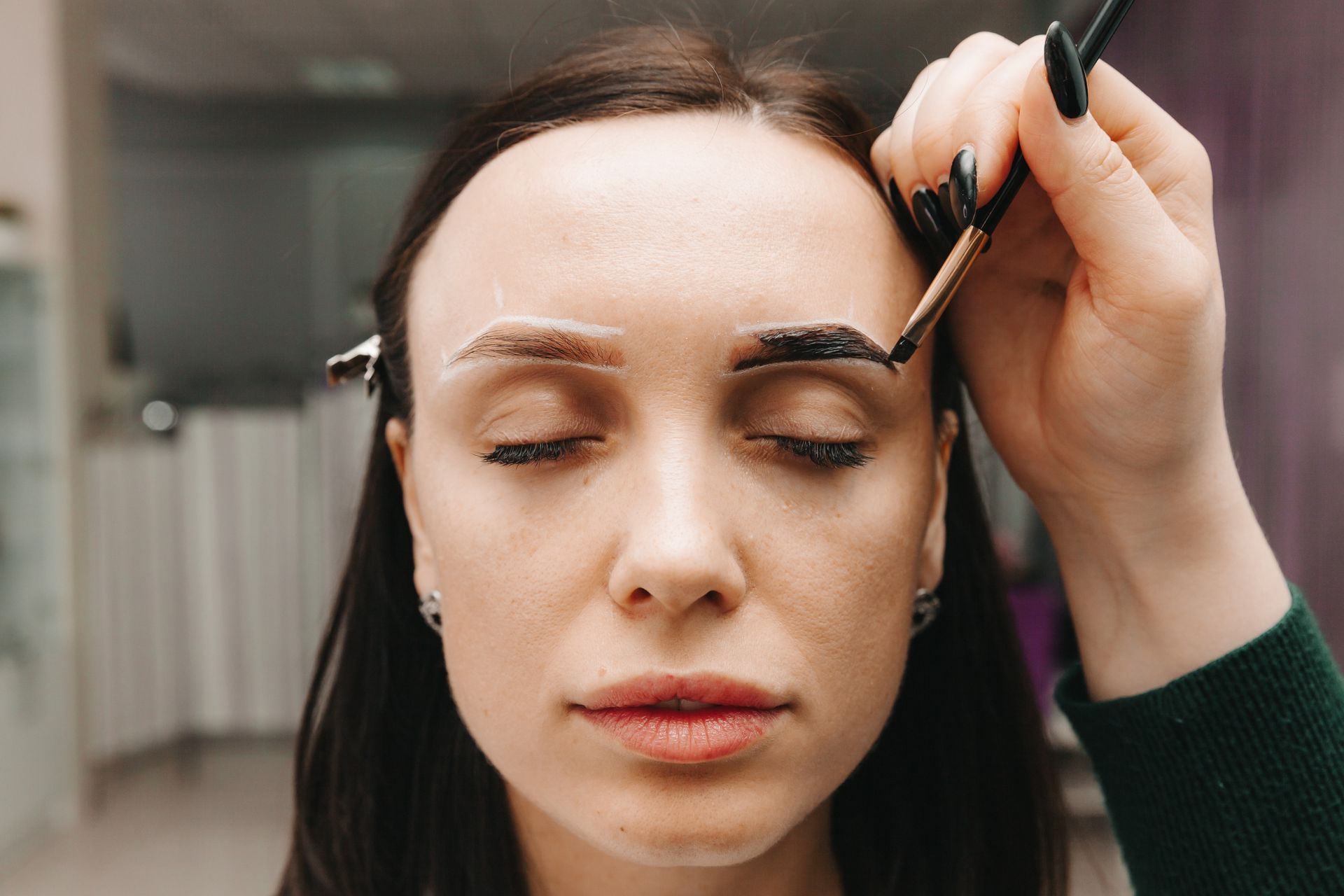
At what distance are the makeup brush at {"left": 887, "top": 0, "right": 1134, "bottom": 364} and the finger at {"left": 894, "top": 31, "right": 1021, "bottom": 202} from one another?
53mm

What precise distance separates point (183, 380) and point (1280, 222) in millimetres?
3248

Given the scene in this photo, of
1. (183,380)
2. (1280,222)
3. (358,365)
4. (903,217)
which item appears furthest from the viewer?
(183,380)

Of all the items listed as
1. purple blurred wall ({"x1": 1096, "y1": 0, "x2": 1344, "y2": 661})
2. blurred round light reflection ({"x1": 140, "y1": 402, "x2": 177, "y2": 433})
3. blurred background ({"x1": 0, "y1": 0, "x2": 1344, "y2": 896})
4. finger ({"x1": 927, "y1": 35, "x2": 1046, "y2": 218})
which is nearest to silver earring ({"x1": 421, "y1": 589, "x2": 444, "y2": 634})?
finger ({"x1": 927, "y1": 35, "x2": 1046, "y2": 218})

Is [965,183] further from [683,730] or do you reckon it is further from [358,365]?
[358,365]

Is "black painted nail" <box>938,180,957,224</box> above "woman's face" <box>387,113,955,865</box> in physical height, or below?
above

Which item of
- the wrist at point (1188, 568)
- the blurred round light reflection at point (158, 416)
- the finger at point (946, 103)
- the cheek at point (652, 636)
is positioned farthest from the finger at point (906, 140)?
the blurred round light reflection at point (158, 416)

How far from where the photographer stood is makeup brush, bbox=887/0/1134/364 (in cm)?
72

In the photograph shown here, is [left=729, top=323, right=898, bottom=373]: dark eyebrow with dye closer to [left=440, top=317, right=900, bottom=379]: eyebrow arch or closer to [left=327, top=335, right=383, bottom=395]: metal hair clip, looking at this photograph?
[left=440, top=317, right=900, bottom=379]: eyebrow arch

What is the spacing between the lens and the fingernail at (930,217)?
82cm

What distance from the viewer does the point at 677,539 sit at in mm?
736

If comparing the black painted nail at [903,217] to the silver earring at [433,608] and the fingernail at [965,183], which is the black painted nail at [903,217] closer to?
the fingernail at [965,183]

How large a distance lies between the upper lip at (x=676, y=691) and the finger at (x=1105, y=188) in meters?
0.45

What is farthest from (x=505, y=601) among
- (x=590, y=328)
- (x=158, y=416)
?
(x=158, y=416)

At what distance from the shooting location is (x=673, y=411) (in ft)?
2.59
